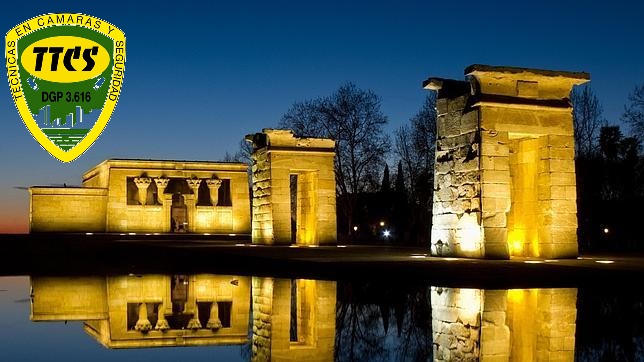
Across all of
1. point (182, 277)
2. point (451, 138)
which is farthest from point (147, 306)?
point (451, 138)

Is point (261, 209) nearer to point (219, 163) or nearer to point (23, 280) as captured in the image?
point (23, 280)

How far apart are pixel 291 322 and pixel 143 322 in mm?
1603

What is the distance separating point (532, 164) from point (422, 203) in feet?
69.3

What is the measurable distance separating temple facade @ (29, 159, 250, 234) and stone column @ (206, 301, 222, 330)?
1702 inches

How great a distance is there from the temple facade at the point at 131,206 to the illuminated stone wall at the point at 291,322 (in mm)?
40309

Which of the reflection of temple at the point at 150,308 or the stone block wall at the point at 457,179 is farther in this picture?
the stone block wall at the point at 457,179

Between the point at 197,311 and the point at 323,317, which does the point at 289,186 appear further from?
the point at 323,317

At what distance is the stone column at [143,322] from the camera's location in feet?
24.9

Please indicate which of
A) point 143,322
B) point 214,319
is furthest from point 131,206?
point 143,322

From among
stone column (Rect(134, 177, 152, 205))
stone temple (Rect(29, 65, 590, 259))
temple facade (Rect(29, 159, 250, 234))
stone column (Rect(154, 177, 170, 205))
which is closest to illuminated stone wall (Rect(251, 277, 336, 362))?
stone temple (Rect(29, 65, 590, 259))

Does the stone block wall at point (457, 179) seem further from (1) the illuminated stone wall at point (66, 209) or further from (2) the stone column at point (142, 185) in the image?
(1) the illuminated stone wall at point (66, 209)

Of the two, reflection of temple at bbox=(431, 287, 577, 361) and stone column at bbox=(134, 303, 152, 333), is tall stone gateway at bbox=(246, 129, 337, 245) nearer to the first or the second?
reflection of temple at bbox=(431, 287, 577, 361)

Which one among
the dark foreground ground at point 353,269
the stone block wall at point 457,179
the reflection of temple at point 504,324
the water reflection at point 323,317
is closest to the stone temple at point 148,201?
the stone block wall at point 457,179

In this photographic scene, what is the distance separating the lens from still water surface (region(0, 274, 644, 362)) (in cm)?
628
